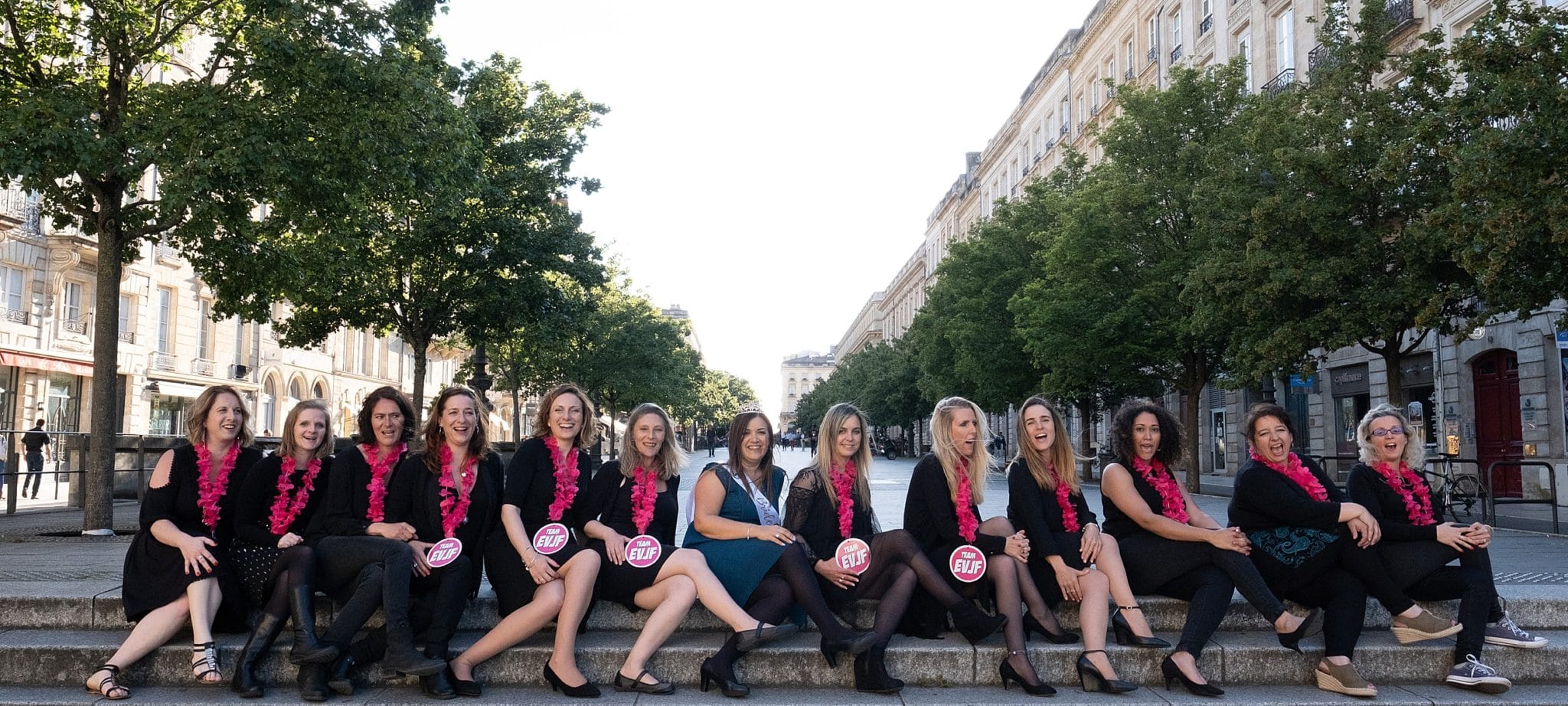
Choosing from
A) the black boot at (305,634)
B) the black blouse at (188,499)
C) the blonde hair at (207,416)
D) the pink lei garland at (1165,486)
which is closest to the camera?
the black boot at (305,634)

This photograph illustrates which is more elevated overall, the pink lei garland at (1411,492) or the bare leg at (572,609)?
the pink lei garland at (1411,492)

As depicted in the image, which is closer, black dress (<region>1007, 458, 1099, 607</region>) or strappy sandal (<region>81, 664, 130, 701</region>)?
strappy sandal (<region>81, 664, 130, 701</region>)

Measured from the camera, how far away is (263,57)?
36.8ft

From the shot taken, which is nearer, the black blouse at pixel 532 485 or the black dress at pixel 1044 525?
the black dress at pixel 1044 525

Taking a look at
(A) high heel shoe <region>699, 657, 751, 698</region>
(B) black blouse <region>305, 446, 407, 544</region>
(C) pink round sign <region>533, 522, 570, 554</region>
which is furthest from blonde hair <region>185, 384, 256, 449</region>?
(A) high heel shoe <region>699, 657, 751, 698</region>

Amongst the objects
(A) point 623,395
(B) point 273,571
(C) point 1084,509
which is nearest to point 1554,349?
(C) point 1084,509

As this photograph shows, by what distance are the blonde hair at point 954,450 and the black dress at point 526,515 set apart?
1983 millimetres

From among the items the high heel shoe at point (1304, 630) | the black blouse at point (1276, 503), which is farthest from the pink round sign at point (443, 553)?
the high heel shoe at point (1304, 630)

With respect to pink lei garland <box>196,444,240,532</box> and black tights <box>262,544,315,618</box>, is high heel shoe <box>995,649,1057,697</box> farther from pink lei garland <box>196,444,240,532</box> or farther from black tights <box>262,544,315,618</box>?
pink lei garland <box>196,444,240,532</box>

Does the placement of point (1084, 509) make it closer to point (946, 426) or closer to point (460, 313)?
point (946, 426)

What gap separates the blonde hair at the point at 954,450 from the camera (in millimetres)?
6590

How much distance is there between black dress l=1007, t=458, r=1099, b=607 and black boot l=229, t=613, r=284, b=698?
393 cm

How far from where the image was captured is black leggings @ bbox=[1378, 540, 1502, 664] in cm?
610

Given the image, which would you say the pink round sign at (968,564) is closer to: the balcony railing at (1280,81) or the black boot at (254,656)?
the black boot at (254,656)
